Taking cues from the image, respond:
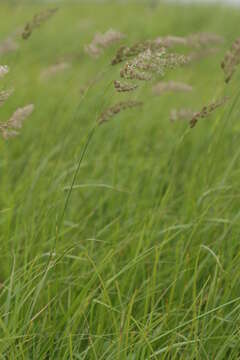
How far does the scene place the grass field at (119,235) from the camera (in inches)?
59.9

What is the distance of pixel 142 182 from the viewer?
8.08 ft

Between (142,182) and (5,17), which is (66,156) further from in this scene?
(5,17)

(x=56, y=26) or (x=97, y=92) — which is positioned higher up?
(x=56, y=26)

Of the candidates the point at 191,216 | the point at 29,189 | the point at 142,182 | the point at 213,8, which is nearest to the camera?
the point at 191,216

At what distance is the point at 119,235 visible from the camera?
2.02m

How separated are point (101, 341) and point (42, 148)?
1375mm

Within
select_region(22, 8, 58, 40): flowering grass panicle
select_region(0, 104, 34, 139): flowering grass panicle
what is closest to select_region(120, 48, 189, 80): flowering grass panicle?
select_region(0, 104, 34, 139): flowering grass panicle

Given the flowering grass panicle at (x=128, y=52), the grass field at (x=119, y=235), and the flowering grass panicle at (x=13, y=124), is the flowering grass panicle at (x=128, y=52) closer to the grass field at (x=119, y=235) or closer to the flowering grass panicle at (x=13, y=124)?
the grass field at (x=119, y=235)

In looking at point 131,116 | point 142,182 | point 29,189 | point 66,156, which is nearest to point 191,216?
point 142,182

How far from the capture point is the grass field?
152 cm

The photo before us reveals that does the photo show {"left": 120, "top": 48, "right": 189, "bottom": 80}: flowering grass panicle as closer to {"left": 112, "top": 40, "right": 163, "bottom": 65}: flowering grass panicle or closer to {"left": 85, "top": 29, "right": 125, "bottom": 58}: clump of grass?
{"left": 112, "top": 40, "right": 163, "bottom": 65}: flowering grass panicle

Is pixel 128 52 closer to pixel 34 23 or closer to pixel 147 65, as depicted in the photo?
pixel 147 65

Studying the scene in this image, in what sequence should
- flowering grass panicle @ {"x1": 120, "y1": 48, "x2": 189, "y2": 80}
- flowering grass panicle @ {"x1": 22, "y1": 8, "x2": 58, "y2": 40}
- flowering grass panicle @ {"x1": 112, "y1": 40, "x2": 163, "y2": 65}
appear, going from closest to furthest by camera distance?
flowering grass panicle @ {"x1": 120, "y1": 48, "x2": 189, "y2": 80} → flowering grass panicle @ {"x1": 112, "y1": 40, "x2": 163, "y2": 65} → flowering grass panicle @ {"x1": 22, "y1": 8, "x2": 58, "y2": 40}

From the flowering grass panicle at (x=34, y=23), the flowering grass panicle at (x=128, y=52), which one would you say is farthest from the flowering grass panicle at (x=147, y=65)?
the flowering grass panicle at (x=34, y=23)
